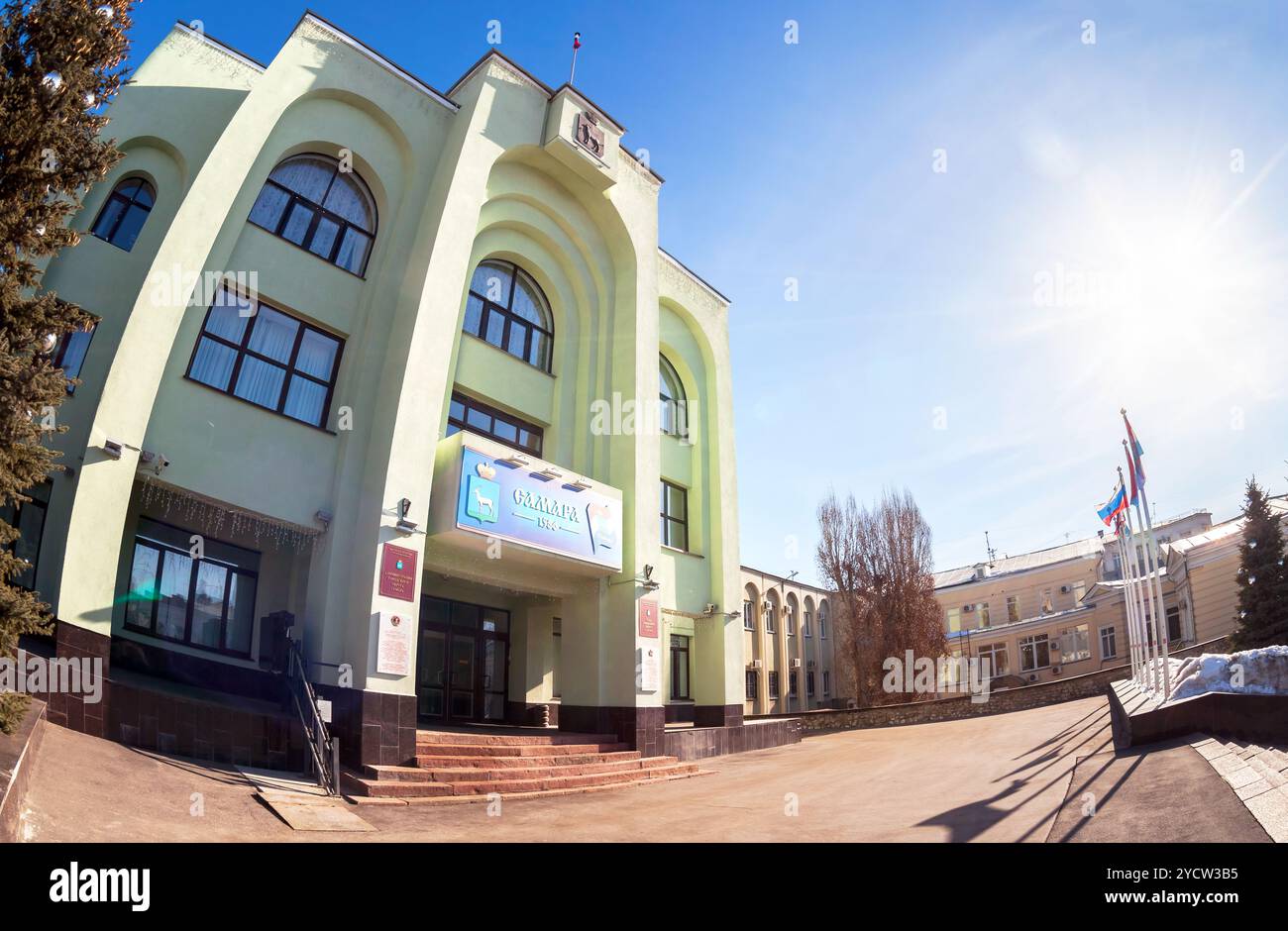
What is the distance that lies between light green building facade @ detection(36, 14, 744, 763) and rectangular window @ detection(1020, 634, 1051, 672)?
95.1 ft

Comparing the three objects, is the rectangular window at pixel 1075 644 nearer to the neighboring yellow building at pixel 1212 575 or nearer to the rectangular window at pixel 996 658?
the rectangular window at pixel 996 658

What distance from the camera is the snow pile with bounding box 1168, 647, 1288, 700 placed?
829 centimetres

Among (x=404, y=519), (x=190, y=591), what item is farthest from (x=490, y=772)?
(x=190, y=591)

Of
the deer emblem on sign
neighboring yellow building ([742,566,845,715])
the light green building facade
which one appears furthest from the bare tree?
the deer emblem on sign

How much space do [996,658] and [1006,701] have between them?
22.2 metres

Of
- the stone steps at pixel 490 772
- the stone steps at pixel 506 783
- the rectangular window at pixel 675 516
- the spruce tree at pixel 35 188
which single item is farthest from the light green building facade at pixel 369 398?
the spruce tree at pixel 35 188

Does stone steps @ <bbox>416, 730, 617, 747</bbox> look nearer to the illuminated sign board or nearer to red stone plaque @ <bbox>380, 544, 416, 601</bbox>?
red stone plaque @ <bbox>380, 544, 416, 601</bbox>

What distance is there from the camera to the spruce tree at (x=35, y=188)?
6.20 metres

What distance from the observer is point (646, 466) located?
16.7 m

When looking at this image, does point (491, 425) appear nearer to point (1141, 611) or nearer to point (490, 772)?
point (490, 772)
